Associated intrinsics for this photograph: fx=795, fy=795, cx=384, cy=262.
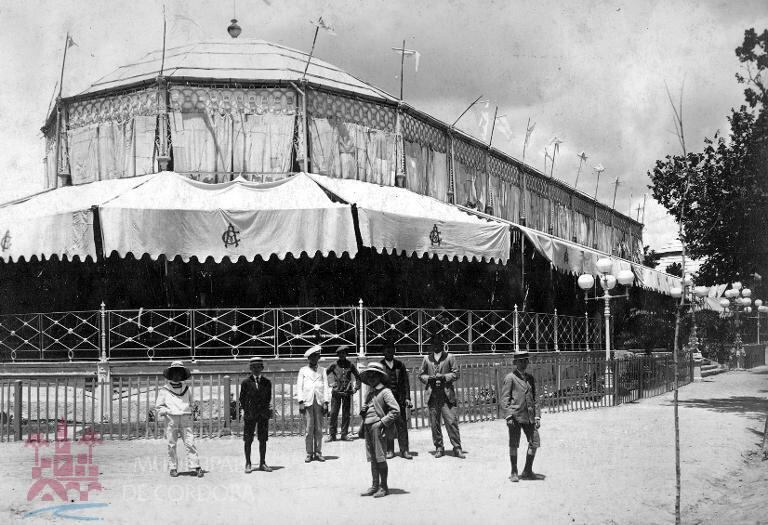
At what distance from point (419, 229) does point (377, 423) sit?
7.96 metres

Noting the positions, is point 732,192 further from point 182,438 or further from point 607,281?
point 182,438

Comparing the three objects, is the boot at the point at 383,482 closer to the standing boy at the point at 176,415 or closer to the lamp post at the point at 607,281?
the standing boy at the point at 176,415

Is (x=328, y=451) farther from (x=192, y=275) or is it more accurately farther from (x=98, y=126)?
(x=98, y=126)

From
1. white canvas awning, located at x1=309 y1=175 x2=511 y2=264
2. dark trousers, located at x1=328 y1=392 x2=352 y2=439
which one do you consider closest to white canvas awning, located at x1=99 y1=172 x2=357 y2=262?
white canvas awning, located at x1=309 y1=175 x2=511 y2=264

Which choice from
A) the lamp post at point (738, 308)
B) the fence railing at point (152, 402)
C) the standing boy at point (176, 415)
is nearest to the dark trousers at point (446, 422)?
the fence railing at point (152, 402)

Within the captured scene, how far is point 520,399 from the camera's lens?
921 cm

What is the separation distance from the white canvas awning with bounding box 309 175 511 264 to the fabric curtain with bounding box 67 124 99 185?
5.76 meters

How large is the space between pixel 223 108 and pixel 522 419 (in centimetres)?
1243

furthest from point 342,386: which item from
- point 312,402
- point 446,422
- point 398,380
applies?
point 446,422

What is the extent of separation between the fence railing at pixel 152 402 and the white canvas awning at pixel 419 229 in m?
2.41

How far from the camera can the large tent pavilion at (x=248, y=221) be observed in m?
15.2

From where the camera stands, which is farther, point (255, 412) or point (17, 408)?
point (17, 408)

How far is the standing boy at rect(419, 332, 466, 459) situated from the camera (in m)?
10.9

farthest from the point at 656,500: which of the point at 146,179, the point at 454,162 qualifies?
the point at 454,162
